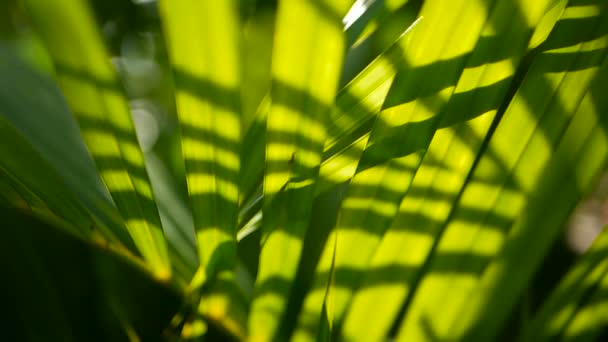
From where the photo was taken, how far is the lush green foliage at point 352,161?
0.38 metres

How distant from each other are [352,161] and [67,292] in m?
0.61

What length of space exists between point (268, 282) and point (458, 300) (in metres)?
0.19

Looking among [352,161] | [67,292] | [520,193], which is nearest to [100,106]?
[352,161]

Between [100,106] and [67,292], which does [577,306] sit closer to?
[100,106]

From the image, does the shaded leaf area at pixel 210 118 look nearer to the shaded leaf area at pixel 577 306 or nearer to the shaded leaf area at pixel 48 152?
the shaded leaf area at pixel 48 152

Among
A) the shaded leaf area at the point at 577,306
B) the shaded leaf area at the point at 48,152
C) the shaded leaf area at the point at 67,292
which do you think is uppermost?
the shaded leaf area at the point at 577,306

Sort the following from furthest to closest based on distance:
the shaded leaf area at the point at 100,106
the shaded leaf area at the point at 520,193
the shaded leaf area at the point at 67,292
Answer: the shaded leaf area at the point at 67,292 → the shaded leaf area at the point at 520,193 → the shaded leaf area at the point at 100,106

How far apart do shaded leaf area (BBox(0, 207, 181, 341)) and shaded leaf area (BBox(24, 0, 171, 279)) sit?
1.09 feet

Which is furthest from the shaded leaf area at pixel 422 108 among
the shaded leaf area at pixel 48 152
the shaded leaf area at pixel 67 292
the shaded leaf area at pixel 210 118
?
the shaded leaf area at pixel 67 292

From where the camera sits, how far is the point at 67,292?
919 millimetres

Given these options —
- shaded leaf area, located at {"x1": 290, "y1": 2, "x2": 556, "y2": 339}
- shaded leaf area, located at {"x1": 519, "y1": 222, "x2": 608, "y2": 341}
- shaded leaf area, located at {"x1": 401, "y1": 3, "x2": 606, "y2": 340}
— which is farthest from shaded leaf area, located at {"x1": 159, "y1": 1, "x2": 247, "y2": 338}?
shaded leaf area, located at {"x1": 519, "y1": 222, "x2": 608, "y2": 341}

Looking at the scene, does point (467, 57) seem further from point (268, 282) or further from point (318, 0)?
point (268, 282)

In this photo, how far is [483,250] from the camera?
559mm

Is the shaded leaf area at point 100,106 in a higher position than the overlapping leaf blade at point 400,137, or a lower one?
lower
